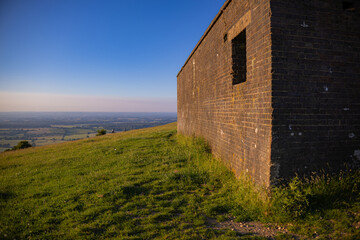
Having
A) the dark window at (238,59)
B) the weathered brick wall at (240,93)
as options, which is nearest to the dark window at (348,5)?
the weathered brick wall at (240,93)

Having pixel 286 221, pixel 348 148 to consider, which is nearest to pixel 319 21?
pixel 348 148

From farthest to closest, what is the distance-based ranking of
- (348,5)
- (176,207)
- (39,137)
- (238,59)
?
(39,137) → (238,59) → (176,207) → (348,5)

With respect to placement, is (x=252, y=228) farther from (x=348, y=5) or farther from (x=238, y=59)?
(x=348, y=5)

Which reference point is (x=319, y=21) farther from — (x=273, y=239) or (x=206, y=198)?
(x=206, y=198)

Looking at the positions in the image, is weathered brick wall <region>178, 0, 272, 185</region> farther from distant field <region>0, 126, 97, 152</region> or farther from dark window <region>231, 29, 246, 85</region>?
distant field <region>0, 126, 97, 152</region>

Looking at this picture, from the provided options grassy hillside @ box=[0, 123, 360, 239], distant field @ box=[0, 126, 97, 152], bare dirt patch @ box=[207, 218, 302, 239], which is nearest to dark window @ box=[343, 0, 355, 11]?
grassy hillside @ box=[0, 123, 360, 239]

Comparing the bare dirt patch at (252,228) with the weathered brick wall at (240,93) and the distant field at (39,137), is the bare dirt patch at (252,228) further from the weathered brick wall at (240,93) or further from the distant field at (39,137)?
the distant field at (39,137)

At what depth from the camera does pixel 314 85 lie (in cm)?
350

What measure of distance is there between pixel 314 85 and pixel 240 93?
152 cm

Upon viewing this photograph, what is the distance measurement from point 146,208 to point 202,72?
619 cm

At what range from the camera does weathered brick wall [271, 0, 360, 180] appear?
134 inches

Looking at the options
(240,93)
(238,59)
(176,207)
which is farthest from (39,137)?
(240,93)

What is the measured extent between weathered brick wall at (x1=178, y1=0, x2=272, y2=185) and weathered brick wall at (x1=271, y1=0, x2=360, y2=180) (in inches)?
7.7

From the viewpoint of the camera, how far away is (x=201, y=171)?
5.55 metres
